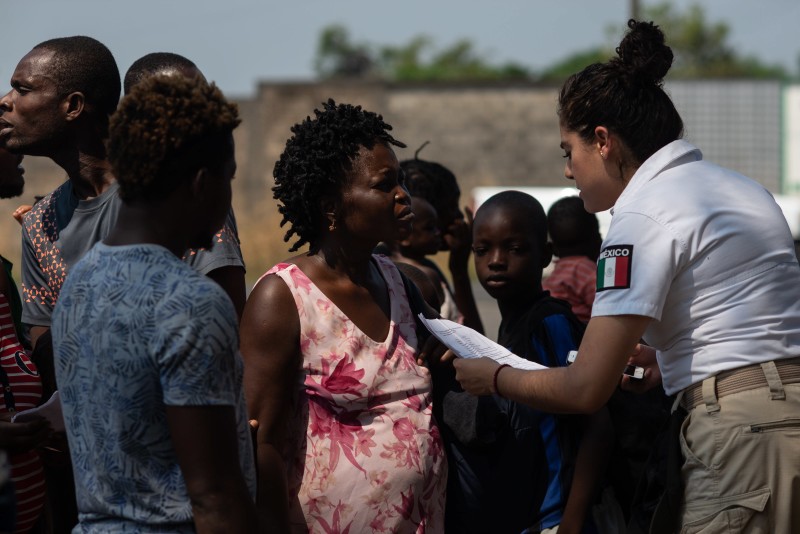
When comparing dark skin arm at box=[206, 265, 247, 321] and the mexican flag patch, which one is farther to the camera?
dark skin arm at box=[206, 265, 247, 321]

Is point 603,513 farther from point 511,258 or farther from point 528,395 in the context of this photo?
point 511,258

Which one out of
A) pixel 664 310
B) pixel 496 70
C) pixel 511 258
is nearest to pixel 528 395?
pixel 664 310

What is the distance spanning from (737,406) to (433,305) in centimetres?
119

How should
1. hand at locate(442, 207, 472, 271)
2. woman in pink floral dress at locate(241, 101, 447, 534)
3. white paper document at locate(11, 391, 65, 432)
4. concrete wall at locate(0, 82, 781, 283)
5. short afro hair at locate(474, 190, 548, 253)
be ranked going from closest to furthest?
white paper document at locate(11, 391, 65, 432), woman in pink floral dress at locate(241, 101, 447, 534), short afro hair at locate(474, 190, 548, 253), hand at locate(442, 207, 472, 271), concrete wall at locate(0, 82, 781, 283)

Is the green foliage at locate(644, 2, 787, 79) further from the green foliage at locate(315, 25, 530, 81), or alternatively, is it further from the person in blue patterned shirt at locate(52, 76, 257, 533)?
the person in blue patterned shirt at locate(52, 76, 257, 533)

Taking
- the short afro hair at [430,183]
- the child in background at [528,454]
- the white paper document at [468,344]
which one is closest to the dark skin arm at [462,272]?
the short afro hair at [430,183]

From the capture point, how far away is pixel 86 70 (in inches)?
137

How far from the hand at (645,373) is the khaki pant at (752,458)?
19.9 inches

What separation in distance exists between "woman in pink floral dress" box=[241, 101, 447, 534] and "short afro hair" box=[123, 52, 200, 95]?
2.56ft

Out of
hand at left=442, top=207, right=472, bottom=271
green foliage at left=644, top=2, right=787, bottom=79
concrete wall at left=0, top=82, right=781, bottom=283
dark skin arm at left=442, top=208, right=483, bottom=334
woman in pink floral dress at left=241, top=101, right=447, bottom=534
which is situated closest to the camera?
woman in pink floral dress at left=241, top=101, right=447, bottom=534

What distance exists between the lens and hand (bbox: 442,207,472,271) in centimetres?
518

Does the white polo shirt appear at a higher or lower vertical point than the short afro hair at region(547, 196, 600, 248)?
higher

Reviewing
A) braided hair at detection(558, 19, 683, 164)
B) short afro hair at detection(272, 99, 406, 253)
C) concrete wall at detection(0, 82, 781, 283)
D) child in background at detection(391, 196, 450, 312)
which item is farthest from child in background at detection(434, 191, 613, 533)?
concrete wall at detection(0, 82, 781, 283)

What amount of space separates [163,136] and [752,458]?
5.59 ft
